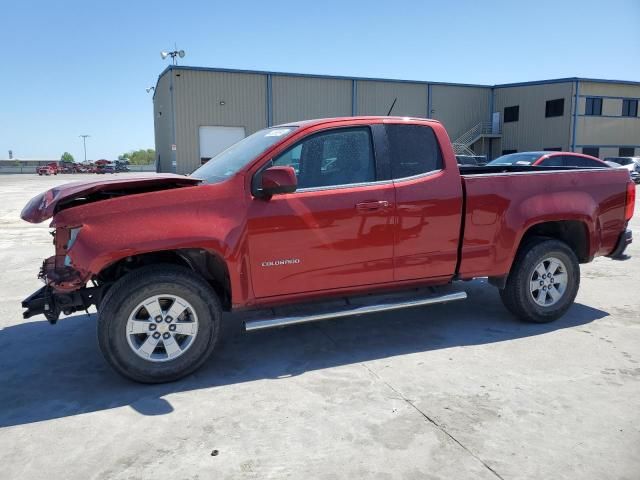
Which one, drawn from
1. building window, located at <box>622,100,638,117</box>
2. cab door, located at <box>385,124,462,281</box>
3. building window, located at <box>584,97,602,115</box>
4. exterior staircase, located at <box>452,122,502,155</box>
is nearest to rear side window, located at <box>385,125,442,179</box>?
cab door, located at <box>385,124,462,281</box>

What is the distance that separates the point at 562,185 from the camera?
5.01 meters

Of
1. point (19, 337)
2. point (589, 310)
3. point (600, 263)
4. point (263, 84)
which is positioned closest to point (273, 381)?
point (19, 337)

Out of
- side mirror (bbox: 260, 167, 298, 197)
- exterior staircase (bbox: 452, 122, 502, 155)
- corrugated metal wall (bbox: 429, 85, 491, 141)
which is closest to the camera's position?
side mirror (bbox: 260, 167, 298, 197)

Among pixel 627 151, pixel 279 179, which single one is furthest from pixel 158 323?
pixel 627 151

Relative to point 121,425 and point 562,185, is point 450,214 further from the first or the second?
point 121,425

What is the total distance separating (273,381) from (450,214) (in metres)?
2.11

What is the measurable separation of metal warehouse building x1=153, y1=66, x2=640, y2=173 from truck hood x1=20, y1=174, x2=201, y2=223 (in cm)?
2946

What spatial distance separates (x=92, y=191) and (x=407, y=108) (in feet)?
119

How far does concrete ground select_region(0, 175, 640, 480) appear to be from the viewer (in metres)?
2.80

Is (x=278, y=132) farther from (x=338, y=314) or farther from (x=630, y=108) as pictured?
(x=630, y=108)

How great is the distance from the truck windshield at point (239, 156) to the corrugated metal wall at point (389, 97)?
3237 centimetres

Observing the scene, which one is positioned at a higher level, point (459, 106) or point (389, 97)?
point (389, 97)

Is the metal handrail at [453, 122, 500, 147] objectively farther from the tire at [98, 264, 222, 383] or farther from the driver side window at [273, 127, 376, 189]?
the tire at [98, 264, 222, 383]

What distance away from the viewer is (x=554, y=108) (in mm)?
36688
